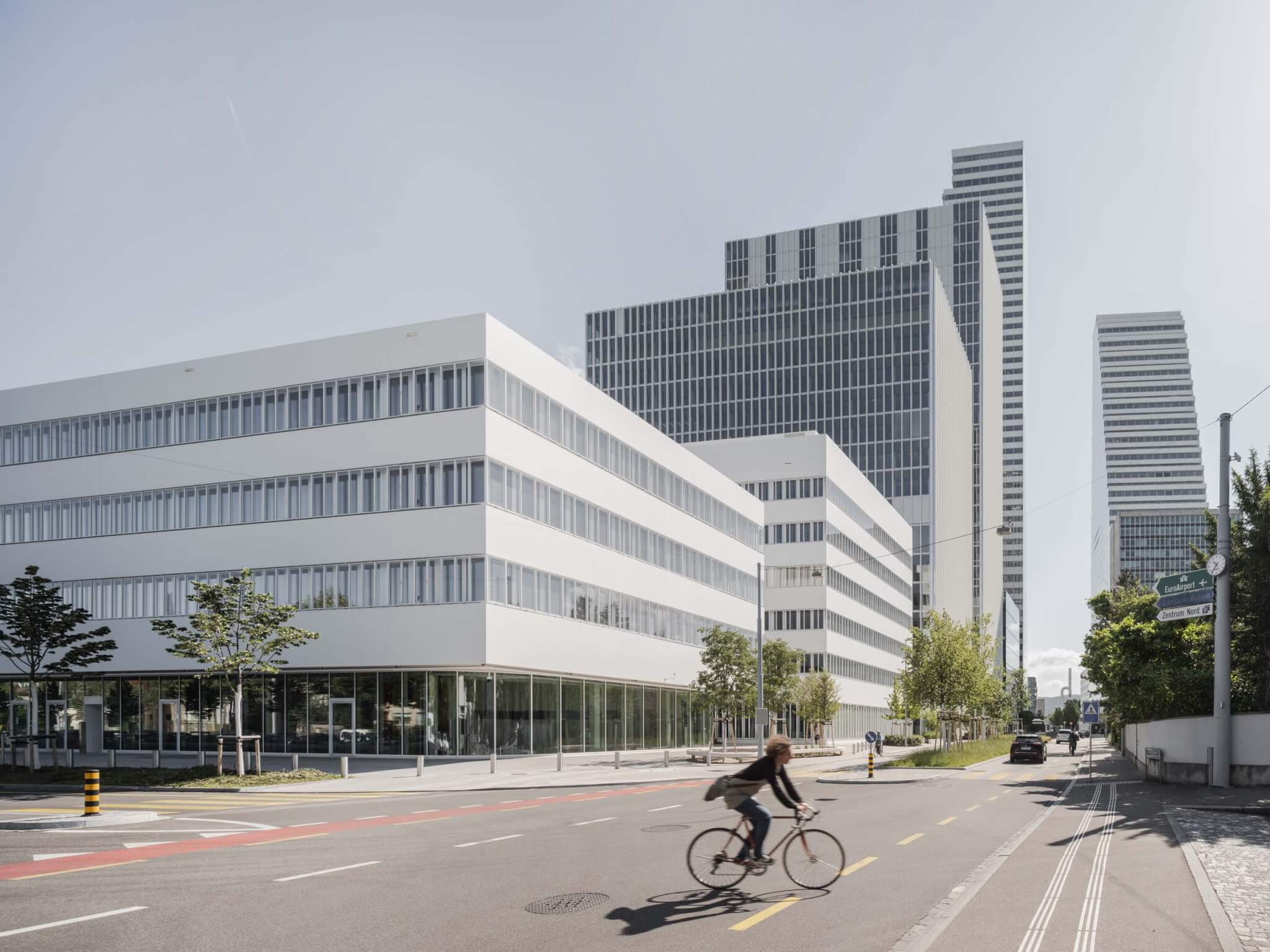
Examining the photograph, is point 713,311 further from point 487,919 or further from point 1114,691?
point 487,919

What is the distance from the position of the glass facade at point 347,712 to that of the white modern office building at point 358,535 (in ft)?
0.30

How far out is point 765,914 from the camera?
10.9 m

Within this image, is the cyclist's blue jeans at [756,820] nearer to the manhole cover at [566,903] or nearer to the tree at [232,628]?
the manhole cover at [566,903]

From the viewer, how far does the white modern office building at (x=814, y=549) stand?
276 feet

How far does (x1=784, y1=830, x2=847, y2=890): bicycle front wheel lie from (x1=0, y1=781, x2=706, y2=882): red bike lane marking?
8337mm

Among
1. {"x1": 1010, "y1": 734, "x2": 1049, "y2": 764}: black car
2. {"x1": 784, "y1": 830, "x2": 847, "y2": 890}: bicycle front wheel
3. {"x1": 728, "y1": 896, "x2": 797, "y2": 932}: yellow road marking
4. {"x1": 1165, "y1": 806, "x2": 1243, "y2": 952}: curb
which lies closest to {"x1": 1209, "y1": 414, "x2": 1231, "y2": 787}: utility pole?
{"x1": 1165, "y1": 806, "x2": 1243, "y2": 952}: curb

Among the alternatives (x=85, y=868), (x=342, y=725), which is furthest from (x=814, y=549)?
(x=85, y=868)

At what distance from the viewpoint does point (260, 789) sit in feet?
97.6

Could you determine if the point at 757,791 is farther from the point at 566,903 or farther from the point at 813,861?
the point at 566,903

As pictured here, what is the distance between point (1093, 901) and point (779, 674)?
50899 millimetres

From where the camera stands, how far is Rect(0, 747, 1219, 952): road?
9.94 meters

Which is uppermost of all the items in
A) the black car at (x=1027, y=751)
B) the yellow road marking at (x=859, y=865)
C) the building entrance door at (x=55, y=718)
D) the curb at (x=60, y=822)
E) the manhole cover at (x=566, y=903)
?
the manhole cover at (x=566, y=903)

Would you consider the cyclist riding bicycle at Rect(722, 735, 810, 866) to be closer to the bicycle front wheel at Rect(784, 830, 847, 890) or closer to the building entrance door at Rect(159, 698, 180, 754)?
the bicycle front wheel at Rect(784, 830, 847, 890)

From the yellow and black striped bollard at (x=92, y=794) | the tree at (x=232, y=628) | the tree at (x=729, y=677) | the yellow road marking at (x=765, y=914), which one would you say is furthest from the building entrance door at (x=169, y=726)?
the yellow road marking at (x=765, y=914)
